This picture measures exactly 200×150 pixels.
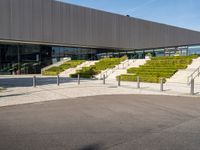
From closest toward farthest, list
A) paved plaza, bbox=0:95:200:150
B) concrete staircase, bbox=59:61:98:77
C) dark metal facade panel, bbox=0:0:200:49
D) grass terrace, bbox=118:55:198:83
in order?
1. paved plaza, bbox=0:95:200:150
2. grass terrace, bbox=118:55:198:83
3. dark metal facade panel, bbox=0:0:200:49
4. concrete staircase, bbox=59:61:98:77

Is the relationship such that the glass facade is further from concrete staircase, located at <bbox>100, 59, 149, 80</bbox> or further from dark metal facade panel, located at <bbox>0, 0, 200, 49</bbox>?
concrete staircase, located at <bbox>100, 59, 149, 80</bbox>

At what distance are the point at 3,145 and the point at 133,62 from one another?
2809cm

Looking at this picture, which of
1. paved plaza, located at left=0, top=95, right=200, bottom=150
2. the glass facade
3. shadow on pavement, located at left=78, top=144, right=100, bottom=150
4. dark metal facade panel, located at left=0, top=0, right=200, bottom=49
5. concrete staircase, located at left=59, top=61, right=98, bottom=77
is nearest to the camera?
shadow on pavement, located at left=78, top=144, right=100, bottom=150

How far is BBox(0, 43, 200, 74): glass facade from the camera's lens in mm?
42719

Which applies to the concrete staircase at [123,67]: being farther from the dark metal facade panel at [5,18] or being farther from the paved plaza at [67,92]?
the dark metal facade panel at [5,18]

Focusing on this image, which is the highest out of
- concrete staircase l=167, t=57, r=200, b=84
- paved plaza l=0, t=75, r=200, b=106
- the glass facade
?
the glass facade

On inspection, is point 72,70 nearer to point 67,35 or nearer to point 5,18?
point 67,35

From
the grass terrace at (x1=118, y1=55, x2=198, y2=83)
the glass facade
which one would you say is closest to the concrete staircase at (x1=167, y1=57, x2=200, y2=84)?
the grass terrace at (x1=118, y1=55, x2=198, y2=83)

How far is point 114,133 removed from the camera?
6.32 metres

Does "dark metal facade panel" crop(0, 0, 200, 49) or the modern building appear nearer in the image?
"dark metal facade panel" crop(0, 0, 200, 49)

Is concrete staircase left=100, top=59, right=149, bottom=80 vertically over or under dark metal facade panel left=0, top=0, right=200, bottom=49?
under

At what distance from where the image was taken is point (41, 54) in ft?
144

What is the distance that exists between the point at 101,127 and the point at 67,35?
32555 millimetres

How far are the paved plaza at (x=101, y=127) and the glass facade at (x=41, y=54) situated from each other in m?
33.8
